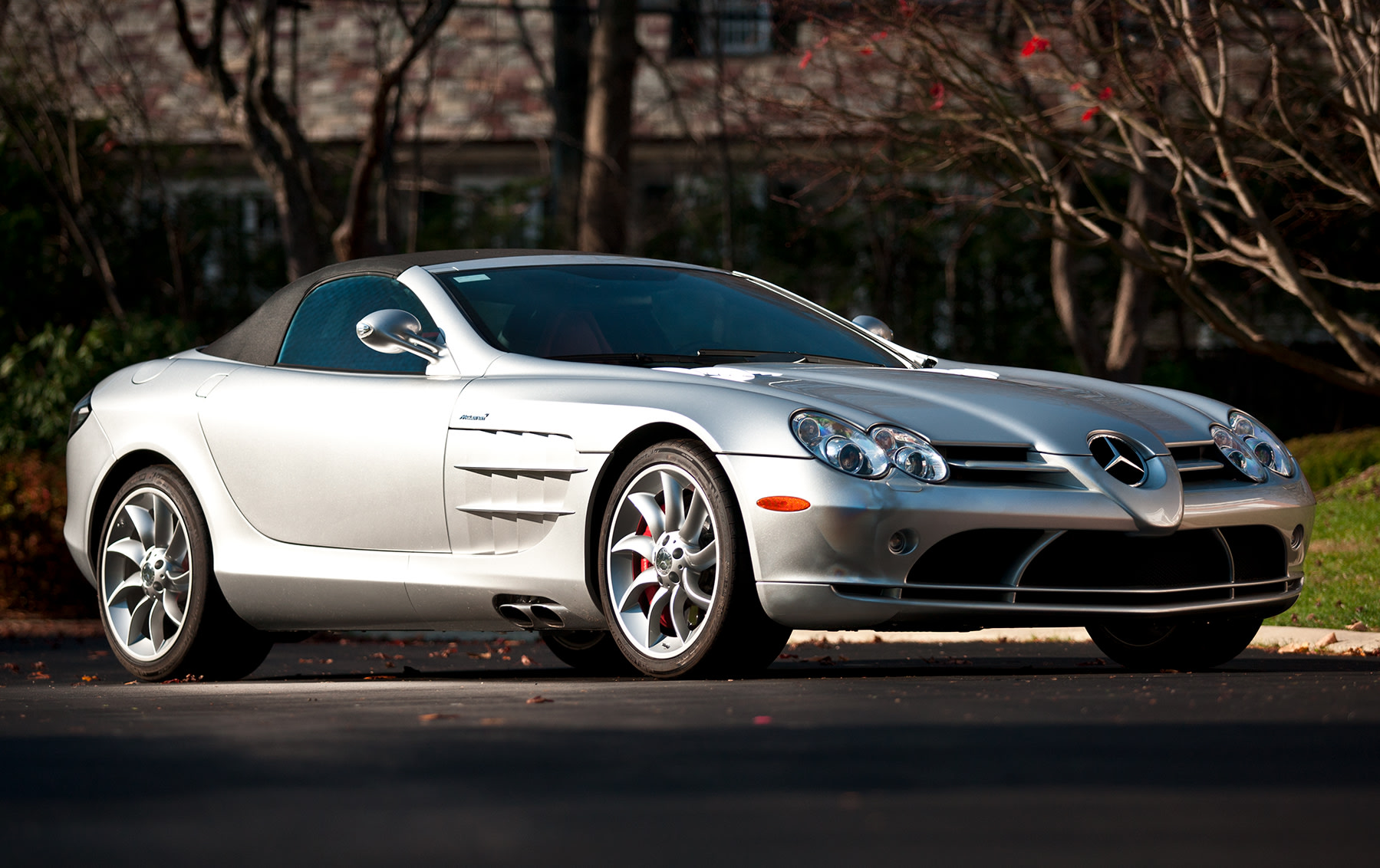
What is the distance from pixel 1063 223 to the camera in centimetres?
1309

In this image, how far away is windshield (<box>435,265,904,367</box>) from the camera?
24.2 feet

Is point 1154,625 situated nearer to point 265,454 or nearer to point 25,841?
point 265,454

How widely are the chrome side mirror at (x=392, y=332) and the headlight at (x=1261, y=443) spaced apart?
2.87 m

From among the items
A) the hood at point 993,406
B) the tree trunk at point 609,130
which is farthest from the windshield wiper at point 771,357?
the tree trunk at point 609,130

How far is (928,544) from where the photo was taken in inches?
245

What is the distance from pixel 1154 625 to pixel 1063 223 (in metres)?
6.05

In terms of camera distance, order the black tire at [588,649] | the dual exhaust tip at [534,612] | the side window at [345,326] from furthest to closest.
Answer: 1. the black tire at [588,649]
2. the side window at [345,326]
3. the dual exhaust tip at [534,612]

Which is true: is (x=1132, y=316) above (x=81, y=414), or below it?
below

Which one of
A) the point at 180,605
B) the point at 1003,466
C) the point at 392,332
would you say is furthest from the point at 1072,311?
the point at 1003,466

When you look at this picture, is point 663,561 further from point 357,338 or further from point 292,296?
point 292,296

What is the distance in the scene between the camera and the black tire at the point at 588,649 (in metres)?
8.41

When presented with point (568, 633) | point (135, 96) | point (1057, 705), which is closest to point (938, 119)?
point (568, 633)

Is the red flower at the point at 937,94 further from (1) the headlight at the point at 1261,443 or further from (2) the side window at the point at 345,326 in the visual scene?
(1) the headlight at the point at 1261,443

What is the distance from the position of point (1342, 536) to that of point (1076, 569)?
22.3 ft
